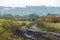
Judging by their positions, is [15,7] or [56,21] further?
[15,7]

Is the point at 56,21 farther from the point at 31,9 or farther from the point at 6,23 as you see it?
the point at 6,23

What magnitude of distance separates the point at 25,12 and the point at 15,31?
32 centimetres

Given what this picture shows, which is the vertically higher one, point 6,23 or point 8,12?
point 8,12


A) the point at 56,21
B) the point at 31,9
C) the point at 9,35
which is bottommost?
the point at 9,35

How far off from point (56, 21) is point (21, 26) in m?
0.51

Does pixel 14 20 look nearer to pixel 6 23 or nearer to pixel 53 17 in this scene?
pixel 6 23

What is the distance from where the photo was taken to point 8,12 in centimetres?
191

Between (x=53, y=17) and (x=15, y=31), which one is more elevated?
(x=53, y=17)

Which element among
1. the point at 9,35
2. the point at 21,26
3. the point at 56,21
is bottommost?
the point at 9,35

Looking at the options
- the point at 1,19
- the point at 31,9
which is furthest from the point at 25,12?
the point at 1,19

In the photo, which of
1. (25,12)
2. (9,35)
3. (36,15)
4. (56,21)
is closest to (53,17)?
(56,21)
